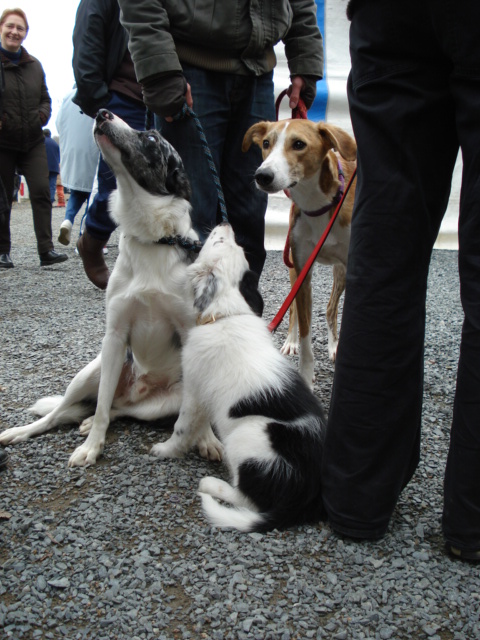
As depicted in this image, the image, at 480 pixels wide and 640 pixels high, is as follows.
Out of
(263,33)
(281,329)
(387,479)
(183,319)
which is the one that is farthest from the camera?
(281,329)

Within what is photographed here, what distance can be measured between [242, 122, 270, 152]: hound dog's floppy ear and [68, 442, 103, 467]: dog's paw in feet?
6.05

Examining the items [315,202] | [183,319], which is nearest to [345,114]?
[315,202]

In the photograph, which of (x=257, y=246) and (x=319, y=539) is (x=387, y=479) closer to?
(x=319, y=539)

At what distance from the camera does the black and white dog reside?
2494 millimetres

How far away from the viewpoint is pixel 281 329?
15.3 feet

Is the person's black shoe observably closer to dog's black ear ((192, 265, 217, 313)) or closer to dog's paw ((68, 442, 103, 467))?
dog's paw ((68, 442, 103, 467))

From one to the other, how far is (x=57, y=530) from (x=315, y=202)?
2.34m

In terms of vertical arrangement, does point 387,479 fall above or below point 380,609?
above

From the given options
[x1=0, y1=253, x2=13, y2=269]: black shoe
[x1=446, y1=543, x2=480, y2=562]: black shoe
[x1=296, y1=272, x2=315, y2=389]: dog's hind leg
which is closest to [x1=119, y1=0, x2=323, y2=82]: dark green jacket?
[x1=296, y1=272, x2=315, y2=389]: dog's hind leg

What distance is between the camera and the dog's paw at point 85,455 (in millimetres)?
2352

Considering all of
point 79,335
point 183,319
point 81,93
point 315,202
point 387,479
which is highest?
point 81,93

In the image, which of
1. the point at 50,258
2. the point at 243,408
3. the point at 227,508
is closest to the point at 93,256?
the point at 50,258

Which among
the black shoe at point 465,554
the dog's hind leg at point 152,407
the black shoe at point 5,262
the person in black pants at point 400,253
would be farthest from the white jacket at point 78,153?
the black shoe at point 465,554

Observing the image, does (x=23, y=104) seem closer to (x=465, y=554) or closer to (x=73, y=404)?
(x=73, y=404)
